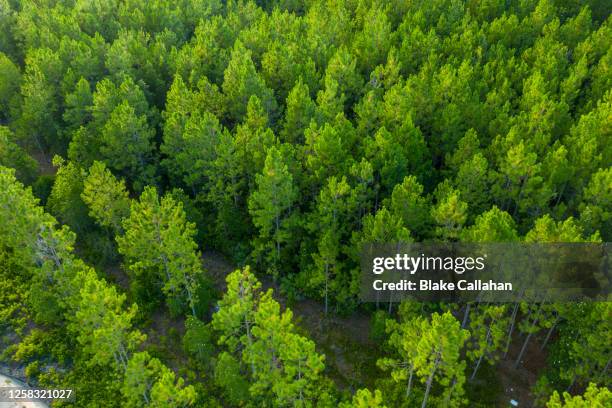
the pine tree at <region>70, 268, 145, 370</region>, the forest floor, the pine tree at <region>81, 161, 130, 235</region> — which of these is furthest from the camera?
the pine tree at <region>81, 161, 130, 235</region>

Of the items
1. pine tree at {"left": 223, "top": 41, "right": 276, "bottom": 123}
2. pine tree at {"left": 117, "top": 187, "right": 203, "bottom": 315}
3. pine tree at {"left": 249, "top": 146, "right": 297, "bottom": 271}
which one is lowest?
pine tree at {"left": 117, "top": 187, "right": 203, "bottom": 315}

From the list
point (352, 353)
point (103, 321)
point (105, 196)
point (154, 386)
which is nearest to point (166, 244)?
point (103, 321)

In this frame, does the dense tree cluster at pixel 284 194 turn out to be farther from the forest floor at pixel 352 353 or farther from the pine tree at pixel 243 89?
the forest floor at pixel 352 353

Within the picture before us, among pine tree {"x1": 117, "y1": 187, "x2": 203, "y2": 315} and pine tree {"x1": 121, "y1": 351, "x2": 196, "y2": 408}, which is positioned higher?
pine tree {"x1": 117, "y1": 187, "x2": 203, "y2": 315}

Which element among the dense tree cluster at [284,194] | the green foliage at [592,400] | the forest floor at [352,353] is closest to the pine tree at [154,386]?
the dense tree cluster at [284,194]

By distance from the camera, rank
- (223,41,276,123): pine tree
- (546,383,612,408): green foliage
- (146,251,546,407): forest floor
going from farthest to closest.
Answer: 1. (223,41,276,123): pine tree
2. (146,251,546,407): forest floor
3. (546,383,612,408): green foliage

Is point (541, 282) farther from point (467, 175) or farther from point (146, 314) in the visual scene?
point (146, 314)

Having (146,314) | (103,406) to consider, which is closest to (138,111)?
(146,314)

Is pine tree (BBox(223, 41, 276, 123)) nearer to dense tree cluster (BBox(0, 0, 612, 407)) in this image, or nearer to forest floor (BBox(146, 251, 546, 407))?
dense tree cluster (BBox(0, 0, 612, 407))

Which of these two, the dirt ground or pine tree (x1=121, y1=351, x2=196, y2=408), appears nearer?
pine tree (x1=121, y1=351, x2=196, y2=408)

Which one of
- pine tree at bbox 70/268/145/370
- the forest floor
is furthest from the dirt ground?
pine tree at bbox 70/268/145/370
